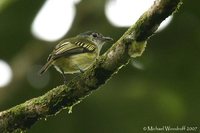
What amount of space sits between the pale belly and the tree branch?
71cm

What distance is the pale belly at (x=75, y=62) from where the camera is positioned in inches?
252

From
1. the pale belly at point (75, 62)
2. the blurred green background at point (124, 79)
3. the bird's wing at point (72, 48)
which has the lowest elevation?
the blurred green background at point (124, 79)

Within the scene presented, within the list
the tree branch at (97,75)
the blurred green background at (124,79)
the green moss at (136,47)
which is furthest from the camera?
the blurred green background at (124,79)

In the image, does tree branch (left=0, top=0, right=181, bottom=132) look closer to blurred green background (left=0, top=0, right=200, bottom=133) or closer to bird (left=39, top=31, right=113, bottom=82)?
bird (left=39, top=31, right=113, bottom=82)

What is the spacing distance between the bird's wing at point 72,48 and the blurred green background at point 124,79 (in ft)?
7.58

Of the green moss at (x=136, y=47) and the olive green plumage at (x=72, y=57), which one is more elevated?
the green moss at (x=136, y=47)

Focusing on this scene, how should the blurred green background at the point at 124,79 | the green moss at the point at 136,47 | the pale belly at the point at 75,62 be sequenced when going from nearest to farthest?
the green moss at the point at 136,47, the pale belly at the point at 75,62, the blurred green background at the point at 124,79

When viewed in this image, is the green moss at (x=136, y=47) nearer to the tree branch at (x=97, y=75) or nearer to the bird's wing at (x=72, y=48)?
the tree branch at (x=97, y=75)

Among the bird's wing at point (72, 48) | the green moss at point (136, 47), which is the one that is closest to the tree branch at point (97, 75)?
the green moss at point (136, 47)

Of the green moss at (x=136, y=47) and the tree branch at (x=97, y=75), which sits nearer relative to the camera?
the tree branch at (x=97, y=75)

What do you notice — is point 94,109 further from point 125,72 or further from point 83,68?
point 83,68

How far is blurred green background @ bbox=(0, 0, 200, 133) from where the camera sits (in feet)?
29.7

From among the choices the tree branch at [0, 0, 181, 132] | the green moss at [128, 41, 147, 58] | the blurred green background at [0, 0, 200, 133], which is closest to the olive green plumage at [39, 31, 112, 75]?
the tree branch at [0, 0, 181, 132]

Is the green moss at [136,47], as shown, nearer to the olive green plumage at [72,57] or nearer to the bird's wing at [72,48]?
the olive green plumage at [72,57]
